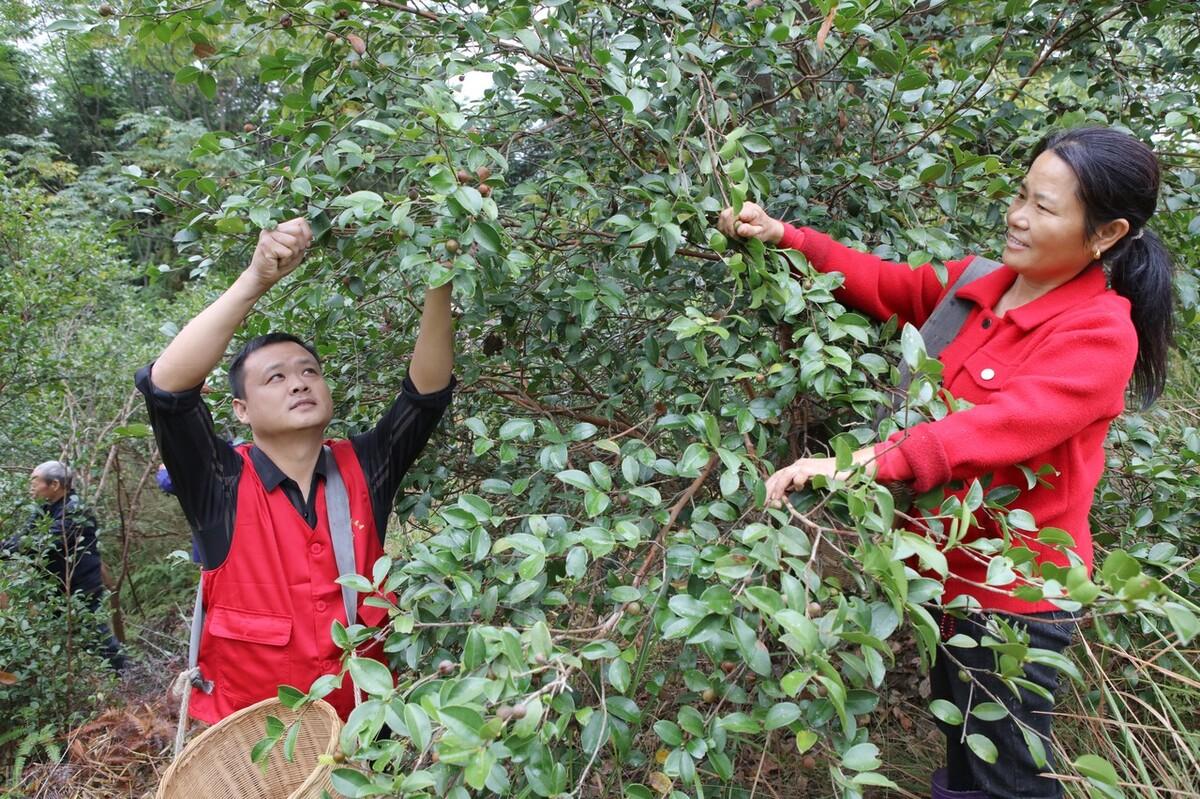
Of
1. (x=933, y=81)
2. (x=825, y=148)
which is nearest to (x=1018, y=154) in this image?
(x=933, y=81)

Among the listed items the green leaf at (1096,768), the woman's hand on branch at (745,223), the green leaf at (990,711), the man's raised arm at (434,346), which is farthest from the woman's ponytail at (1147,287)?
the man's raised arm at (434,346)

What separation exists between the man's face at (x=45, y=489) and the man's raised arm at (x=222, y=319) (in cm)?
292

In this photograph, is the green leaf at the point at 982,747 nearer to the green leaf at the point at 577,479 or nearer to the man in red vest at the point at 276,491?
the green leaf at the point at 577,479

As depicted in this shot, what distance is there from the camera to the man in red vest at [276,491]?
1841 millimetres

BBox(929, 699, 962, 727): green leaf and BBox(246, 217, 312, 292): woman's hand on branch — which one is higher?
BBox(246, 217, 312, 292): woman's hand on branch

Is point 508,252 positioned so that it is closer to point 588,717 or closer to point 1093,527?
point 588,717

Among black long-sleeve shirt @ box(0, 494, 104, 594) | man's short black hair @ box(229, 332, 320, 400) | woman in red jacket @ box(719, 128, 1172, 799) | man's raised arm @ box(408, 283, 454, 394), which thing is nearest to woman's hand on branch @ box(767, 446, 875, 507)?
woman in red jacket @ box(719, 128, 1172, 799)

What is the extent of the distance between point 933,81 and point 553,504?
1.51 metres

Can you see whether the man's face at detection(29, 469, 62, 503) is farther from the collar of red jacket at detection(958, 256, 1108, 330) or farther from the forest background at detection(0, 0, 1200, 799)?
the collar of red jacket at detection(958, 256, 1108, 330)

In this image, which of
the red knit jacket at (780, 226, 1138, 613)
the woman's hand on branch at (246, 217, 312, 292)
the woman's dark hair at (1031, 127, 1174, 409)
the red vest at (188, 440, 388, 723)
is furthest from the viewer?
the red vest at (188, 440, 388, 723)

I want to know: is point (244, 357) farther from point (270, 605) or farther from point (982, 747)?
point (982, 747)

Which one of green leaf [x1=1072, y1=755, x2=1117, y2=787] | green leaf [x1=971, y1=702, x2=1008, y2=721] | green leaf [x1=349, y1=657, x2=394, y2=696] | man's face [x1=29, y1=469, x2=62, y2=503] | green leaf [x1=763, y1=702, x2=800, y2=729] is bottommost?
man's face [x1=29, y1=469, x2=62, y2=503]

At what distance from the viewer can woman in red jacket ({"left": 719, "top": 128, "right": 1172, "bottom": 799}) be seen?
1378 mm

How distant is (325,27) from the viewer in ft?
Answer: 6.15
